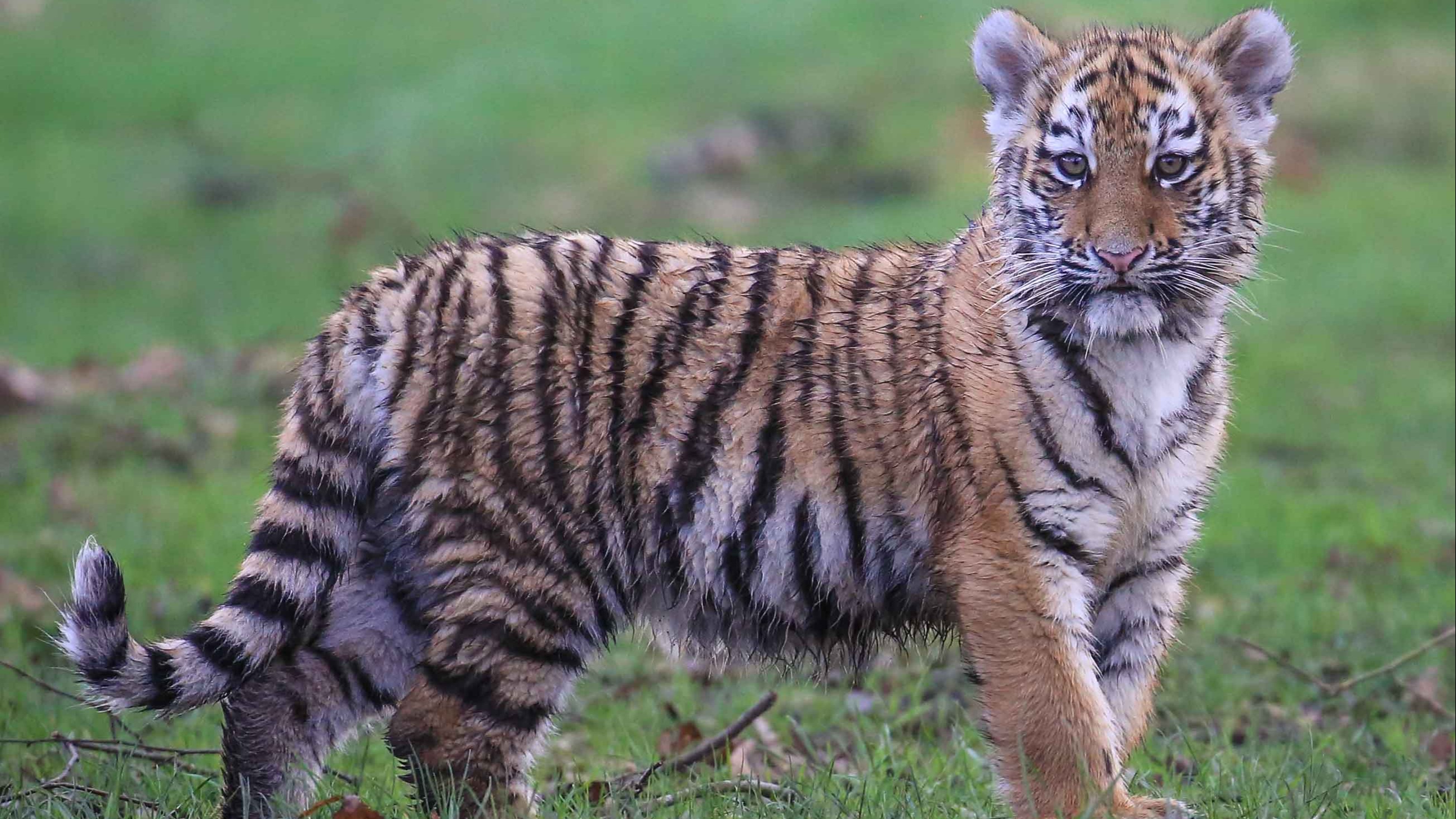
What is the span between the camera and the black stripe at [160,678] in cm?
385

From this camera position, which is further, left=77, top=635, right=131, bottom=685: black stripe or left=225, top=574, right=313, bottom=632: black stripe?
left=225, top=574, right=313, bottom=632: black stripe

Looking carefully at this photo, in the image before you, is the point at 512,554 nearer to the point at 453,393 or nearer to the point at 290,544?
the point at 453,393

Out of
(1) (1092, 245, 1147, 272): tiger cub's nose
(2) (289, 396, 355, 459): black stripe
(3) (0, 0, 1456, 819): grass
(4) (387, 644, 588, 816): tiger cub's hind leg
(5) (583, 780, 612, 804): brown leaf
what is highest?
(1) (1092, 245, 1147, 272): tiger cub's nose

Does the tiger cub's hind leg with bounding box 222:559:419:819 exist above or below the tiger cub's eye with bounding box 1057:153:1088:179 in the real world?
below

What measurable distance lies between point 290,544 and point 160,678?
41 cm

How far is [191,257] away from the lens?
13.4 metres

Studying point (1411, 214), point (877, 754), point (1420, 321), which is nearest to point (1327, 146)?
point (1411, 214)

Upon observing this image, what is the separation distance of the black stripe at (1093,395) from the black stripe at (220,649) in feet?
6.48

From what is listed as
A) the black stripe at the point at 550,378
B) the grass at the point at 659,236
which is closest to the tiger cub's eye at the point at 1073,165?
the grass at the point at 659,236

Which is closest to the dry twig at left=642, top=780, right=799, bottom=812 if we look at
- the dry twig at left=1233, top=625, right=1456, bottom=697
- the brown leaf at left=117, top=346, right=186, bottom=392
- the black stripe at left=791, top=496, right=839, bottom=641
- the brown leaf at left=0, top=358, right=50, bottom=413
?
the black stripe at left=791, top=496, right=839, bottom=641

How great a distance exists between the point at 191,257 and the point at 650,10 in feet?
25.6

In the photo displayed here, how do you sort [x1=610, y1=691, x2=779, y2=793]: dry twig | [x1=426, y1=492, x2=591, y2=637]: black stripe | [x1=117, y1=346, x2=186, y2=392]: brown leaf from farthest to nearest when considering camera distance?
[x1=117, y1=346, x2=186, y2=392]: brown leaf
[x1=610, y1=691, x2=779, y2=793]: dry twig
[x1=426, y1=492, x2=591, y2=637]: black stripe

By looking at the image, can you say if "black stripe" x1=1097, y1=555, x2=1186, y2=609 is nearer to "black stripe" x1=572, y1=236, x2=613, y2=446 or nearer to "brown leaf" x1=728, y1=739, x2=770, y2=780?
"brown leaf" x1=728, y1=739, x2=770, y2=780

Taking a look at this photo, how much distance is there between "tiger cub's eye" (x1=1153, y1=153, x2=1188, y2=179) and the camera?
148 inches
